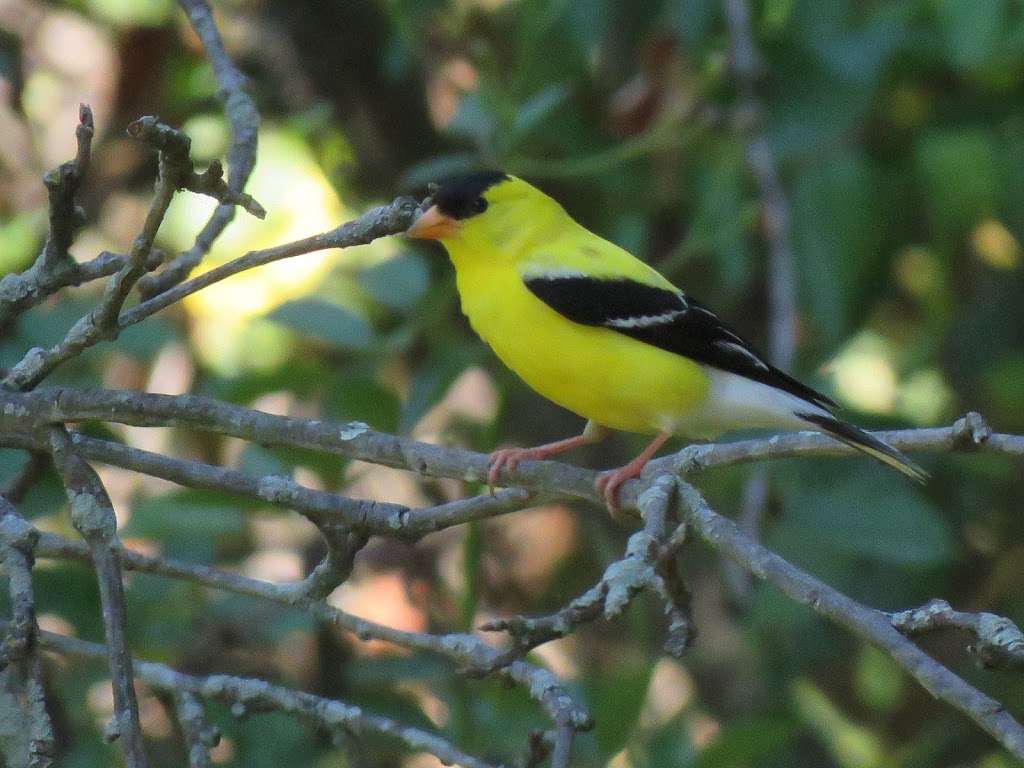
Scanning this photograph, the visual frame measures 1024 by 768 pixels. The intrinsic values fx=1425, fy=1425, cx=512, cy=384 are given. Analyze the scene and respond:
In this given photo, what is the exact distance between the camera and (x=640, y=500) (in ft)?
5.31

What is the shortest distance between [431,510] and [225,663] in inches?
74.1

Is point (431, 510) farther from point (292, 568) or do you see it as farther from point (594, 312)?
point (292, 568)

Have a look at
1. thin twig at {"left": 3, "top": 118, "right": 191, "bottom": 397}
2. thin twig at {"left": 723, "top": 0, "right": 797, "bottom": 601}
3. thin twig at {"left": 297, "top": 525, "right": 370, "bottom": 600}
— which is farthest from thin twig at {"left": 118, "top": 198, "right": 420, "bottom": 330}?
thin twig at {"left": 723, "top": 0, "right": 797, "bottom": 601}

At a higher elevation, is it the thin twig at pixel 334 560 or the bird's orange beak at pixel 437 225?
the bird's orange beak at pixel 437 225

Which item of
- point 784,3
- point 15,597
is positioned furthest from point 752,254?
point 15,597

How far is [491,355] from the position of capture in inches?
141

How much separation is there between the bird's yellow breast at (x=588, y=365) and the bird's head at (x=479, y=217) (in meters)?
0.22

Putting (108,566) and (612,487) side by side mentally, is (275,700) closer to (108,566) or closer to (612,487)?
(108,566)

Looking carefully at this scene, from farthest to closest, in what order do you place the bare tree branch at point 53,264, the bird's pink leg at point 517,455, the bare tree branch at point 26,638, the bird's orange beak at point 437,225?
the bird's orange beak at point 437,225 → the bird's pink leg at point 517,455 → the bare tree branch at point 53,264 → the bare tree branch at point 26,638

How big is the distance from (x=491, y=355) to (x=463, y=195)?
1.79 feet

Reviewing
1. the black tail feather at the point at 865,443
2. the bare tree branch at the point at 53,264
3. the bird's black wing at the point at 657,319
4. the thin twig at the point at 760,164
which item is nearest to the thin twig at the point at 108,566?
the bare tree branch at the point at 53,264

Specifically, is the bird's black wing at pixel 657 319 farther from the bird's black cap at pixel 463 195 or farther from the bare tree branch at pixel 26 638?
the bare tree branch at pixel 26 638

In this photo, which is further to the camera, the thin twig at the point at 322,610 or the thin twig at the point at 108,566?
the thin twig at the point at 322,610

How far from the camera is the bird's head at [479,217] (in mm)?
3158
